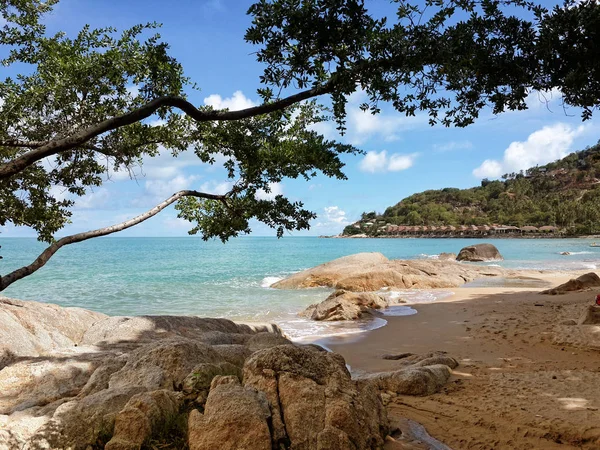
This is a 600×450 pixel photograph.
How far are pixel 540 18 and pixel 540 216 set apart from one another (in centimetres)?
13420


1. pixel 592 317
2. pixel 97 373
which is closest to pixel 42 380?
pixel 97 373

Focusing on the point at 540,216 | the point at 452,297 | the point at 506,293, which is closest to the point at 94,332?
the point at 452,297

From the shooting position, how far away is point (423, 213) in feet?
490

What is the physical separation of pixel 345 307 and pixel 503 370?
7286 mm

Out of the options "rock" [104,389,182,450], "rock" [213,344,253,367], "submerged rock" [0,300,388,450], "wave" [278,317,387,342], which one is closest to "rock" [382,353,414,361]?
"wave" [278,317,387,342]

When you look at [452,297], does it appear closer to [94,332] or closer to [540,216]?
[94,332]

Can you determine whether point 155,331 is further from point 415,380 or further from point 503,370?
point 503,370

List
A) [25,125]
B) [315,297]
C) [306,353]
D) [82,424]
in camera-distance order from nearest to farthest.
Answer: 1. [82,424]
2. [306,353]
3. [25,125]
4. [315,297]

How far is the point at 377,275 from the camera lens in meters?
22.3

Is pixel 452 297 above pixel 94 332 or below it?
below

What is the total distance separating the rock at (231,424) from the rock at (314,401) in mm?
170

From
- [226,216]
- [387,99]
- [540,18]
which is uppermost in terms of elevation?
[540,18]

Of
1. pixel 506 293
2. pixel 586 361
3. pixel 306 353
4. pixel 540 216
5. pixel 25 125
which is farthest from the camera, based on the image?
pixel 540 216

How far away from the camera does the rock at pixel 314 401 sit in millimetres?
3415
